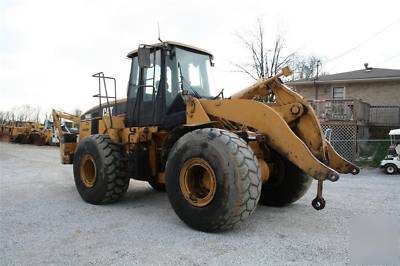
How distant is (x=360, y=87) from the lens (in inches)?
942

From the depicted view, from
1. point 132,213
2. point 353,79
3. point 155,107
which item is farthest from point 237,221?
point 353,79

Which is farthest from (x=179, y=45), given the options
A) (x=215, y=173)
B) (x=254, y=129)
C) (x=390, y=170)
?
(x=390, y=170)

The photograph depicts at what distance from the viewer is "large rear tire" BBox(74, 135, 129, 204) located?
672cm

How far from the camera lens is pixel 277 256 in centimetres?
425

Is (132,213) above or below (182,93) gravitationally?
below

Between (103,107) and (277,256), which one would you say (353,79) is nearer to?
(103,107)

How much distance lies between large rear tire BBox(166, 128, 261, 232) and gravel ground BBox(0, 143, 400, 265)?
24 centimetres

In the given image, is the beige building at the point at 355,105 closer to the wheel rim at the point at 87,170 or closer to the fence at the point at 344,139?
the fence at the point at 344,139

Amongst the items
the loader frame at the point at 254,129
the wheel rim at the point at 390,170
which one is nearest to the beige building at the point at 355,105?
the wheel rim at the point at 390,170

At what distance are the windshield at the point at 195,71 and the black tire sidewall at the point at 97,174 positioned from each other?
189cm

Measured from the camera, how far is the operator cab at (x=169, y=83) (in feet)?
22.0

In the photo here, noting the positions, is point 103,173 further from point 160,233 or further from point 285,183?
point 285,183

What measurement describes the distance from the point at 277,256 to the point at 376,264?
962 millimetres

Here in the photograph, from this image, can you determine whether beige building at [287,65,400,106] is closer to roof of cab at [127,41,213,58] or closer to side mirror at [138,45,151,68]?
roof of cab at [127,41,213,58]
